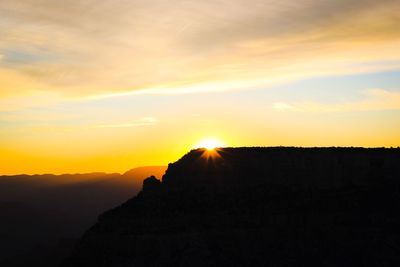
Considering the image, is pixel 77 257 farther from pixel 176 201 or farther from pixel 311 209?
pixel 311 209

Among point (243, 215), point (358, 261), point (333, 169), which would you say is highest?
point (333, 169)

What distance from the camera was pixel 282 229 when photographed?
67.7 metres

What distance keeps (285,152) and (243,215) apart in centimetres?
1303

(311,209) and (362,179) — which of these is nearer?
(311,209)

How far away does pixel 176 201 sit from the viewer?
252ft

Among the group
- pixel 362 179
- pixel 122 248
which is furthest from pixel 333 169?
pixel 122 248

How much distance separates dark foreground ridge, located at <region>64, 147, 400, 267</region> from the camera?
6506 centimetres

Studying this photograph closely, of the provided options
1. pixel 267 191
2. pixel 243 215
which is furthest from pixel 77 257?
pixel 267 191

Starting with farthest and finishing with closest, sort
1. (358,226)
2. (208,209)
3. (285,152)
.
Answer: (285,152)
(208,209)
(358,226)

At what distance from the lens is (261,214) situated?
235 ft

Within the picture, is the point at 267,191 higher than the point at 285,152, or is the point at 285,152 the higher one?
the point at 285,152

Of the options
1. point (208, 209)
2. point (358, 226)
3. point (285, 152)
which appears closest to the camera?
point (358, 226)

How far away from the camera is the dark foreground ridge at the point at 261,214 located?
6506cm

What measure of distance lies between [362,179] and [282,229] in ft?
54.1
